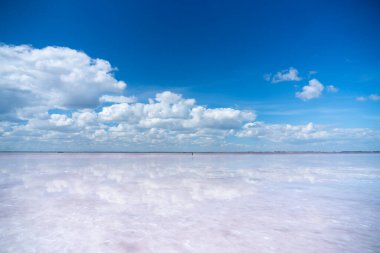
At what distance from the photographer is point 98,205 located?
810 centimetres

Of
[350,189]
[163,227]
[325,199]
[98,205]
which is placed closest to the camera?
[163,227]

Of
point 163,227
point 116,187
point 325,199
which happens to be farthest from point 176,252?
point 116,187

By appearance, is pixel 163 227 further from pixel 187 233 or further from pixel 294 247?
pixel 294 247

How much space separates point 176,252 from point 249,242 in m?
1.51

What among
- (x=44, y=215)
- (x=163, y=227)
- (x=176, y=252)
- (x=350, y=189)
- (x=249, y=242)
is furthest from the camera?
(x=350, y=189)

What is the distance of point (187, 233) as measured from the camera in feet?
18.2

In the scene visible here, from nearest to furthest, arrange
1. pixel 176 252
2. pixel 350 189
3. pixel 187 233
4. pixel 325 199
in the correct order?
pixel 176 252
pixel 187 233
pixel 325 199
pixel 350 189

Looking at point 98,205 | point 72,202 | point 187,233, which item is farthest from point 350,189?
point 72,202

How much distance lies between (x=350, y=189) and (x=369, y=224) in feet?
18.2

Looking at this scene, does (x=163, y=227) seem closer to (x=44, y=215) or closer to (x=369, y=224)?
(x=44, y=215)

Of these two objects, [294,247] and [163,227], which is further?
[163,227]

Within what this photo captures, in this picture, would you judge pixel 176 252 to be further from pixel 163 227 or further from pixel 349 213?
pixel 349 213

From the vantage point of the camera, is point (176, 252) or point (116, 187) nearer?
point (176, 252)

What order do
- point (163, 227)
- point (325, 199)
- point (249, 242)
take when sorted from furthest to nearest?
point (325, 199) → point (163, 227) → point (249, 242)
